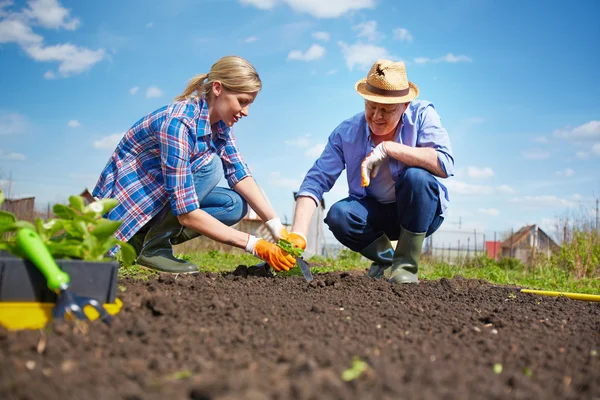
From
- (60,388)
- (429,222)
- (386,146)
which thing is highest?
(386,146)

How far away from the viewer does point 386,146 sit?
11.6 ft

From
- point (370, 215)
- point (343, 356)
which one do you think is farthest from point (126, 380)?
point (370, 215)

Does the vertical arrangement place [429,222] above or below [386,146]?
below

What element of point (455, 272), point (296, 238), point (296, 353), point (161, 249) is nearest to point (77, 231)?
point (296, 353)

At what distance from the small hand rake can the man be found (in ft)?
6.81

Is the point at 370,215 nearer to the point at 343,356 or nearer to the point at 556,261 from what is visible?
the point at 343,356

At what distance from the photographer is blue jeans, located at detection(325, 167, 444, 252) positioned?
350 cm

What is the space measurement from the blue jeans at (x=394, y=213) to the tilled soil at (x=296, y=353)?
1.07 m

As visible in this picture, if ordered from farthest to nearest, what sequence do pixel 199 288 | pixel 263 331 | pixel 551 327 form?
pixel 199 288
pixel 551 327
pixel 263 331

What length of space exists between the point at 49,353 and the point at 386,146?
262 cm

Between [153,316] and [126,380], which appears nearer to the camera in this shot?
[126,380]

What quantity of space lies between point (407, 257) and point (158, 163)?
73.5 inches

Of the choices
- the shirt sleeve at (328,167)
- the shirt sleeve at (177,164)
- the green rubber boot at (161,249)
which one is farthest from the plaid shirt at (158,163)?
the shirt sleeve at (328,167)

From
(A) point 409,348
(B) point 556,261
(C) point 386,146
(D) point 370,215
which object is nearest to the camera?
(A) point 409,348
